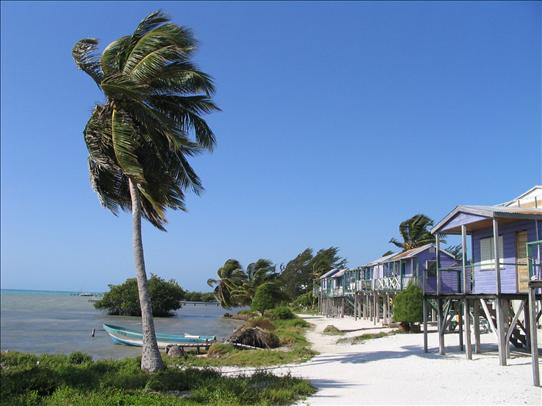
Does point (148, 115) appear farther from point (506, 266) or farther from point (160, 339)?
point (160, 339)

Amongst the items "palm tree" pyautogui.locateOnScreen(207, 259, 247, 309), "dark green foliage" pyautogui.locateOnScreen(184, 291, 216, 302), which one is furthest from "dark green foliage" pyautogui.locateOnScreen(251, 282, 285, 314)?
"dark green foliage" pyautogui.locateOnScreen(184, 291, 216, 302)

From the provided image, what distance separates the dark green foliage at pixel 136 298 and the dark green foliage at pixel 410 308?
55.9m

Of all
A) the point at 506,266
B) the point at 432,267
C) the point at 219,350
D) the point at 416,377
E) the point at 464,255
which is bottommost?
the point at 219,350

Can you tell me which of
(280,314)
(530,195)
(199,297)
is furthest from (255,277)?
(199,297)

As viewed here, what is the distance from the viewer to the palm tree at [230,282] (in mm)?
77375

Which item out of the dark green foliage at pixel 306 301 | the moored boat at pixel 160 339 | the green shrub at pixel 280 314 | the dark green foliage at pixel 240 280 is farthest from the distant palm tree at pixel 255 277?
the moored boat at pixel 160 339

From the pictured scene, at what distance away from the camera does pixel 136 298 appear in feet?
257

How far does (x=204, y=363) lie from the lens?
21156 mm

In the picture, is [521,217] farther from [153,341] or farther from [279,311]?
[279,311]

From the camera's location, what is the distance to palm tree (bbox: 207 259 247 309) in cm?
7738

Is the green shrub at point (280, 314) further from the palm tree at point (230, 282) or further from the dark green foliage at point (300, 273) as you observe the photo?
the dark green foliage at point (300, 273)

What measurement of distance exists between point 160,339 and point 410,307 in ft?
48.4

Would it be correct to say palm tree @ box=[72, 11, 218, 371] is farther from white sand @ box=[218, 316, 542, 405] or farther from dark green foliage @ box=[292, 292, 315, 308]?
dark green foliage @ box=[292, 292, 315, 308]

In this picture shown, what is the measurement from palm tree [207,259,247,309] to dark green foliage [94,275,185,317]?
7.48m
